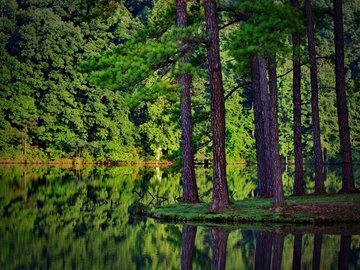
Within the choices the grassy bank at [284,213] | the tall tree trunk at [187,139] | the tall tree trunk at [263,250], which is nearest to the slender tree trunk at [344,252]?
the tall tree trunk at [263,250]

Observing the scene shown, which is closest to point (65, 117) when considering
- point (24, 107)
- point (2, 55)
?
point (24, 107)

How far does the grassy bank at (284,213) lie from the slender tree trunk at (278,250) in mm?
2110

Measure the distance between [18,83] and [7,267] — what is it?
53.4m

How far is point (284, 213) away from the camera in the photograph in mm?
16719

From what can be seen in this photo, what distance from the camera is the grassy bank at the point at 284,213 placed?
16.3 meters

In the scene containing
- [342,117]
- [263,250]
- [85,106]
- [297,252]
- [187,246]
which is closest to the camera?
[297,252]

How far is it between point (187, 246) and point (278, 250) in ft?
6.44

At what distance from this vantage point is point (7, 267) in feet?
37.5

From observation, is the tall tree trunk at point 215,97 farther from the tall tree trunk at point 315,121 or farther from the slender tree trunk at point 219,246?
the tall tree trunk at point 315,121

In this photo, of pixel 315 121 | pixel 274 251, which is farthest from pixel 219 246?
pixel 315 121

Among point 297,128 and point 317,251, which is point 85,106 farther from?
point 317,251

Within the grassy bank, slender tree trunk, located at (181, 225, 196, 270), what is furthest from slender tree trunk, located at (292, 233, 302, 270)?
the grassy bank

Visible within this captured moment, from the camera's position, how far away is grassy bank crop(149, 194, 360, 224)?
53.6 ft

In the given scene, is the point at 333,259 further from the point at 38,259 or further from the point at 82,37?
the point at 82,37
